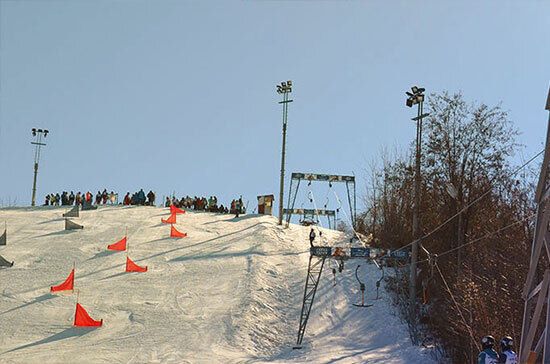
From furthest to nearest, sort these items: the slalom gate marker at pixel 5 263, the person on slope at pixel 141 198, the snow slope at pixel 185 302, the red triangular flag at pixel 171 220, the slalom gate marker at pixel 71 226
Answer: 1. the person on slope at pixel 141 198
2. the red triangular flag at pixel 171 220
3. the slalom gate marker at pixel 71 226
4. the slalom gate marker at pixel 5 263
5. the snow slope at pixel 185 302

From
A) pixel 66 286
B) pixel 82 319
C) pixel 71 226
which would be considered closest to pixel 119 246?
pixel 71 226

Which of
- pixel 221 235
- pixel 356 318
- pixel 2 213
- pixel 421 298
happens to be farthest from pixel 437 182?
pixel 2 213

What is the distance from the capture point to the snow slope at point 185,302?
24047mm

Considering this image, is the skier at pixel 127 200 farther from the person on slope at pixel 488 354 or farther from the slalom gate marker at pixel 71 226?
the person on slope at pixel 488 354

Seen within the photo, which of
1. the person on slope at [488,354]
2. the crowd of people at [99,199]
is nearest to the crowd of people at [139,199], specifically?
the crowd of people at [99,199]

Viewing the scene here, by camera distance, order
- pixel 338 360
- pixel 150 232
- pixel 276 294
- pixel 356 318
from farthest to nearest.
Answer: pixel 150 232 < pixel 276 294 < pixel 356 318 < pixel 338 360

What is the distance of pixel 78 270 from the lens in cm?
3195

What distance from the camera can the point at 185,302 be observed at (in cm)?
2841

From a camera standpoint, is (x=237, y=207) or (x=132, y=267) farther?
(x=237, y=207)

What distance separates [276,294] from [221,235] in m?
8.94

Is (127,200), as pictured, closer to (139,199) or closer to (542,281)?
(139,199)

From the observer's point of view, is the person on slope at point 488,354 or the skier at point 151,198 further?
the skier at point 151,198

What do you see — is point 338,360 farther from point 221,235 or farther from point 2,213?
point 2,213

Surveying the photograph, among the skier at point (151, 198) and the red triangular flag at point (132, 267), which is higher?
the skier at point (151, 198)
